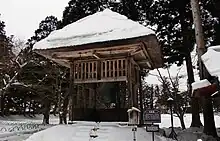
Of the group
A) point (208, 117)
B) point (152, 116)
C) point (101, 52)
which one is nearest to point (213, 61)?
point (152, 116)

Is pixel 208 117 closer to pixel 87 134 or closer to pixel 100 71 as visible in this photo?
pixel 100 71

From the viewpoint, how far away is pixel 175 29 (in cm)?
1545

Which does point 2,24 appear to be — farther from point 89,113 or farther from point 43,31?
point 89,113

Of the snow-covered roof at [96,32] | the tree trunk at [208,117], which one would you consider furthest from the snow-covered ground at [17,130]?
the tree trunk at [208,117]

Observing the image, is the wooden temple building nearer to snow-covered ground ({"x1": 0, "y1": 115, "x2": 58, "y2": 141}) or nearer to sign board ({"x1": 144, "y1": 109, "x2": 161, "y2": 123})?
sign board ({"x1": 144, "y1": 109, "x2": 161, "y2": 123})

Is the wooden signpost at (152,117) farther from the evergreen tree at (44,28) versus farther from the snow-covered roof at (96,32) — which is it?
the evergreen tree at (44,28)

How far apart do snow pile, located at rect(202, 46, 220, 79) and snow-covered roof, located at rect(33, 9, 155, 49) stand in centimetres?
232

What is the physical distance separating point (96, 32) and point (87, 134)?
342 cm

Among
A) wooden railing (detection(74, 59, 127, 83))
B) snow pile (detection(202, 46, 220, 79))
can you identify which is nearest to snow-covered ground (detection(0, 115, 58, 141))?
wooden railing (detection(74, 59, 127, 83))

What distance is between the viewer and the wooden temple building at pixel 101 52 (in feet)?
26.2

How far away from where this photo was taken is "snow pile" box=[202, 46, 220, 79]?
4512 mm

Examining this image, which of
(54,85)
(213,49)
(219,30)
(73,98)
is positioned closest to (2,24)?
(54,85)

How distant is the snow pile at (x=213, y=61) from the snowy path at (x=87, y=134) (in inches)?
130

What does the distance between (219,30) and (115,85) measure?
5.98m
